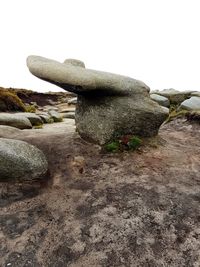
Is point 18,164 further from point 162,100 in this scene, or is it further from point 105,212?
point 162,100

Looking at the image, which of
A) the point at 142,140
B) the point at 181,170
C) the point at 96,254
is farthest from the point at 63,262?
the point at 142,140

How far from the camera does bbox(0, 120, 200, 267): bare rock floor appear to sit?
4.86 m

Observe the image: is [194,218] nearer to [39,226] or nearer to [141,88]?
[39,226]

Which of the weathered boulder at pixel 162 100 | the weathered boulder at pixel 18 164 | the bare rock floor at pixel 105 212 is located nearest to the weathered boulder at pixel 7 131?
the bare rock floor at pixel 105 212

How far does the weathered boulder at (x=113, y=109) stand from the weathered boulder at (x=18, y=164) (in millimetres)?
2341

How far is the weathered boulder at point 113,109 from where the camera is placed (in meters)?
8.96

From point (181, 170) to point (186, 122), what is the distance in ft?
16.9

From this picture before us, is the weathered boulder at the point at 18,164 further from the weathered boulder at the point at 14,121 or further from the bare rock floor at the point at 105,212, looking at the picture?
the weathered boulder at the point at 14,121

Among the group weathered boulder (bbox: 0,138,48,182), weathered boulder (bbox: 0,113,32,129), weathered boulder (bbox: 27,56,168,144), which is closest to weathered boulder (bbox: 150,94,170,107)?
weathered boulder (bbox: 27,56,168,144)

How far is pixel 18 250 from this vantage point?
5.04 meters

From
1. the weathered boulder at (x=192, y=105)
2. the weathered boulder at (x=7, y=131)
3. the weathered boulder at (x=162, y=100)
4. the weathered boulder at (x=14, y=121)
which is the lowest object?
the weathered boulder at (x=14, y=121)

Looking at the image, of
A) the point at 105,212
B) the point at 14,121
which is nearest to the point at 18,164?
the point at 105,212

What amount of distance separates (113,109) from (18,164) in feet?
11.9

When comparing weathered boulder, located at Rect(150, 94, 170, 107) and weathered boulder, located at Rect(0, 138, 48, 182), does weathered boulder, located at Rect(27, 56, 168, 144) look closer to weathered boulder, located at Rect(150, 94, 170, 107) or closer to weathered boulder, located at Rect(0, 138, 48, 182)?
weathered boulder, located at Rect(0, 138, 48, 182)
